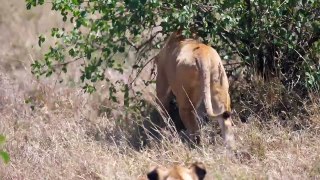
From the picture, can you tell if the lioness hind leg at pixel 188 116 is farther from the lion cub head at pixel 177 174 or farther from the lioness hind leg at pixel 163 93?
the lion cub head at pixel 177 174

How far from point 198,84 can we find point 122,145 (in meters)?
1.01

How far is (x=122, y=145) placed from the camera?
8.49 meters

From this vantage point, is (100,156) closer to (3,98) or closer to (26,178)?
(26,178)

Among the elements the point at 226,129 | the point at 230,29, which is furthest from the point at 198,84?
the point at 230,29

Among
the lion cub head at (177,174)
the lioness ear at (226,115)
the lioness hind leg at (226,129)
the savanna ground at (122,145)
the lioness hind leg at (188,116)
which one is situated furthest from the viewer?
the lioness hind leg at (188,116)

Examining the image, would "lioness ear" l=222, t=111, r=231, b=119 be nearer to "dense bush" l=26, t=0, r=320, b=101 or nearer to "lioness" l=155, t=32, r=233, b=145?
"lioness" l=155, t=32, r=233, b=145

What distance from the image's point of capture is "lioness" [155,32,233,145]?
830 centimetres

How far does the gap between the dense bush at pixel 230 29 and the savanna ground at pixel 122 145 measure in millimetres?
377

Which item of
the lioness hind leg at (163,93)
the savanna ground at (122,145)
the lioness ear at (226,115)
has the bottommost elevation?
the savanna ground at (122,145)

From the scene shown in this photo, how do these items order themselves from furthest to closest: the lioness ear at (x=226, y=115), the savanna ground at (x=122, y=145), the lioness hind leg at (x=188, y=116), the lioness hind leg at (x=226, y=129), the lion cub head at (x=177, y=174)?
1. the lioness hind leg at (x=188, y=116)
2. the lioness hind leg at (x=226, y=129)
3. the lioness ear at (x=226, y=115)
4. the savanna ground at (x=122, y=145)
5. the lion cub head at (x=177, y=174)

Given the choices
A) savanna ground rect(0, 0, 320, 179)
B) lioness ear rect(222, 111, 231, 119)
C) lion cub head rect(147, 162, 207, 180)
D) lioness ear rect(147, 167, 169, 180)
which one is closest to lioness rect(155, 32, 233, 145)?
lioness ear rect(222, 111, 231, 119)

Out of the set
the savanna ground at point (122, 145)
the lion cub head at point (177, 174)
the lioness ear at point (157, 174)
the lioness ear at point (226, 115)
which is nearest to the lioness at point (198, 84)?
the lioness ear at point (226, 115)

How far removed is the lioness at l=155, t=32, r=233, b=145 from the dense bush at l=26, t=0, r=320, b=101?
0.33 m

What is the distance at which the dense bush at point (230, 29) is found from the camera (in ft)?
28.4
